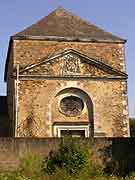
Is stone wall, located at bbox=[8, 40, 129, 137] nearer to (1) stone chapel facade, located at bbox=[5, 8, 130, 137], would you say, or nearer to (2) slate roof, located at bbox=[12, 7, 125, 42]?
(1) stone chapel facade, located at bbox=[5, 8, 130, 137]

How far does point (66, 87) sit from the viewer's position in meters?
25.9

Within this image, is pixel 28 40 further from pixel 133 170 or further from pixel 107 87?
pixel 133 170

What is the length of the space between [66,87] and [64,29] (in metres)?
4.45

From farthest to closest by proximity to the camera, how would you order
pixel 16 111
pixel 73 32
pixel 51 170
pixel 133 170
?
pixel 73 32 → pixel 16 111 → pixel 133 170 → pixel 51 170

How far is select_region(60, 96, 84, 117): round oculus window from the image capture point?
1026 inches

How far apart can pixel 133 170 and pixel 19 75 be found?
929 cm

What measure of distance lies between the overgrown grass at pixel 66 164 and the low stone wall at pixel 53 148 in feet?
0.96

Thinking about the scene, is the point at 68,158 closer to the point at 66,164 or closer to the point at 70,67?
the point at 66,164

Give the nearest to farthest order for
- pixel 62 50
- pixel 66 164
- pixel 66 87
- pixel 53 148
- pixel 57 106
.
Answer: pixel 66 164 → pixel 53 148 → pixel 57 106 → pixel 66 87 → pixel 62 50

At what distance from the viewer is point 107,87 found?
2641 centimetres

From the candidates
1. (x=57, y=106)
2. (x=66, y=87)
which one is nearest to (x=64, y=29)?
(x=66, y=87)

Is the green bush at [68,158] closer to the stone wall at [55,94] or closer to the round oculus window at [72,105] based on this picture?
the stone wall at [55,94]

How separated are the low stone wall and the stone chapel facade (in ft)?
18.2

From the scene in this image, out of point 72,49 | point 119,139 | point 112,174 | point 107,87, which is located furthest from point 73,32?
point 112,174
